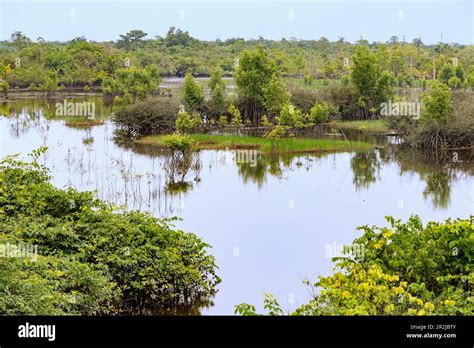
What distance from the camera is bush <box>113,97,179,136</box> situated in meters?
26.7

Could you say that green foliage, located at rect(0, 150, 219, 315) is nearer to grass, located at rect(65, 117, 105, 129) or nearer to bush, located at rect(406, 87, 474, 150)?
bush, located at rect(406, 87, 474, 150)

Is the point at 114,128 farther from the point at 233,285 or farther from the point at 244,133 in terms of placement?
the point at 233,285

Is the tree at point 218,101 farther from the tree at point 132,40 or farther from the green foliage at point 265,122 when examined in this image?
the tree at point 132,40

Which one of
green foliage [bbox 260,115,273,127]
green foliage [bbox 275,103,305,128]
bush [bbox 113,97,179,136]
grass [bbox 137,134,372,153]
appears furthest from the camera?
bush [bbox 113,97,179,136]

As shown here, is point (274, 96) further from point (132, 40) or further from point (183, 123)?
point (132, 40)

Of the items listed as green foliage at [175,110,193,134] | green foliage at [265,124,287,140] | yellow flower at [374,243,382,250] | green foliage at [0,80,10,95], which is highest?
green foliage at [0,80,10,95]

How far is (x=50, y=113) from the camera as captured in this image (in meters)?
31.8

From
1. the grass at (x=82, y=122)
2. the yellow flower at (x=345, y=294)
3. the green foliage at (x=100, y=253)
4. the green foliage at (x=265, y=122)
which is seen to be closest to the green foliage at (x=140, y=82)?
the grass at (x=82, y=122)

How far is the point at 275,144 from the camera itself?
2269cm

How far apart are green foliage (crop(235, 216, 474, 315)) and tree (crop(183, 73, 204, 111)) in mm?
20748

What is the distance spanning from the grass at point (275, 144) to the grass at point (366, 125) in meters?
3.79

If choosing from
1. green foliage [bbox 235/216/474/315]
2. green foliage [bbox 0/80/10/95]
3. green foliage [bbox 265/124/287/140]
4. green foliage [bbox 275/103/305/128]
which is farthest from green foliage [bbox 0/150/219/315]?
green foliage [bbox 0/80/10/95]

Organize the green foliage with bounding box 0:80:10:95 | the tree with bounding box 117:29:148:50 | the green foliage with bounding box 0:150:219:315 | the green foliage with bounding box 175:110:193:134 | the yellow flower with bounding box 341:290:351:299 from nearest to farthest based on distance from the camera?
the yellow flower with bounding box 341:290:351:299, the green foliage with bounding box 0:150:219:315, the green foliage with bounding box 175:110:193:134, the green foliage with bounding box 0:80:10:95, the tree with bounding box 117:29:148:50
